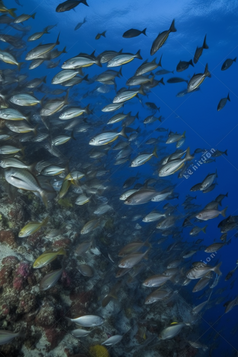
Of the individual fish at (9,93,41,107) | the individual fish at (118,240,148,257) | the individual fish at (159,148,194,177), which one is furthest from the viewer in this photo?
the individual fish at (159,148,194,177)

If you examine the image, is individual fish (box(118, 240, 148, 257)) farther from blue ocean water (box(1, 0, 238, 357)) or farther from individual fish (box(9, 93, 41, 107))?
blue ocean water (box(1, 0, 238, 357))

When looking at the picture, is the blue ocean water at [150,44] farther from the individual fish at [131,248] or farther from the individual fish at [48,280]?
the individual fish at [48,280]

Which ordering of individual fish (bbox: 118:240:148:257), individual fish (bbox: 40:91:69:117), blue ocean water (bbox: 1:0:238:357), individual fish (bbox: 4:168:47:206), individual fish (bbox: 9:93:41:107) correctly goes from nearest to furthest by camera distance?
individual fish (bbox: 4:168:47:206) → individual fish (bbox: 9:93:41:107) → individual fish (bbox: 118:240:148:257) → individual fish (bbox: 40:91:69:117) → blue ocean water (bbox: 1:0:238:357)

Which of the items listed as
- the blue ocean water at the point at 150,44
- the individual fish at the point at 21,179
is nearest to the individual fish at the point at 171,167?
the individual fish at the point at 21,179

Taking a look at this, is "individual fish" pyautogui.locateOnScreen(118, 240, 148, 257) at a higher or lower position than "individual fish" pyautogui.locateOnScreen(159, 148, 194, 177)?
lower

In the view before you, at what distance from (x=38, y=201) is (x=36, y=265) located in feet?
9.66

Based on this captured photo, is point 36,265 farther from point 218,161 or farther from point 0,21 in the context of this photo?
point 218,161

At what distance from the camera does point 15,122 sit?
4.77 metres

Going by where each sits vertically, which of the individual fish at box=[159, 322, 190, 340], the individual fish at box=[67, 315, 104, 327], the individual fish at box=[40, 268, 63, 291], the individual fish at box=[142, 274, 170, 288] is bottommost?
the individual fish at box=[159, 322, 190, 340]

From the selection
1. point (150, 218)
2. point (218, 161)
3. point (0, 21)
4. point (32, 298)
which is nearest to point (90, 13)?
point (0, 21)

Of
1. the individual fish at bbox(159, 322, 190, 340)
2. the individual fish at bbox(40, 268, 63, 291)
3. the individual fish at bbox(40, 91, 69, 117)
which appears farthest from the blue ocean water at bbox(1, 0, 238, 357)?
the individual fish at bbox(40, 268, 63, 291)

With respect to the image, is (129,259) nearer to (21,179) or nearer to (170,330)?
(170,330)

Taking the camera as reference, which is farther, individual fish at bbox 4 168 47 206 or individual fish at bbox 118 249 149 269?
individual fish at bbox 118 249 149 269

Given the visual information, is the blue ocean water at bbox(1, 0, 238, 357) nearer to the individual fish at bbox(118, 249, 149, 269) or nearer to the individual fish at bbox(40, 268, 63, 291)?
the individual fish at bbox(118, 249, 149, 269)
